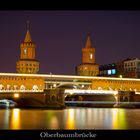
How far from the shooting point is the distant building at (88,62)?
2127 cm

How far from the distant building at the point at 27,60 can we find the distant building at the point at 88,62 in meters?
3.52

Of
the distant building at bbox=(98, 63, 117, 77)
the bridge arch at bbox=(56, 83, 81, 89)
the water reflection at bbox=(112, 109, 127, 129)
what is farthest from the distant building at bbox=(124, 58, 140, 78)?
the water reflection at bbox=(112, 109, 127, 129)

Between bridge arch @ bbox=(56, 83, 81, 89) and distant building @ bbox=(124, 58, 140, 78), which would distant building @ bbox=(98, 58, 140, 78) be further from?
bridge arch @ bbox=(56, 83, 81, 89)

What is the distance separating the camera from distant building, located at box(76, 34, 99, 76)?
2127 centimetres

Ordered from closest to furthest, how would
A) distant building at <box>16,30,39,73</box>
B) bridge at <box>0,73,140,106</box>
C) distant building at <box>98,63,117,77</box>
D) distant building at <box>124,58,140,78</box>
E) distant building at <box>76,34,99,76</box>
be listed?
bridge at <box>0,73,140,106</box>, distant building at <box>16,30,39,73</box>, distant building at <box>76,34,99,76</box>, distant building at <box>124,58,140,78</box>, distant building at <box>98,63,117,77</box>

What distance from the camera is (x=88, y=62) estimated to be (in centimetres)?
2144

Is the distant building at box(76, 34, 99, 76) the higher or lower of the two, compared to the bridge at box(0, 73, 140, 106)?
higher

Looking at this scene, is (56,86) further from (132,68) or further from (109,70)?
(109,70)

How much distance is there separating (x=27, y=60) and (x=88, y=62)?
4.22 m

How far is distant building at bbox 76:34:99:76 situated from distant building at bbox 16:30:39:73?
3.52m
